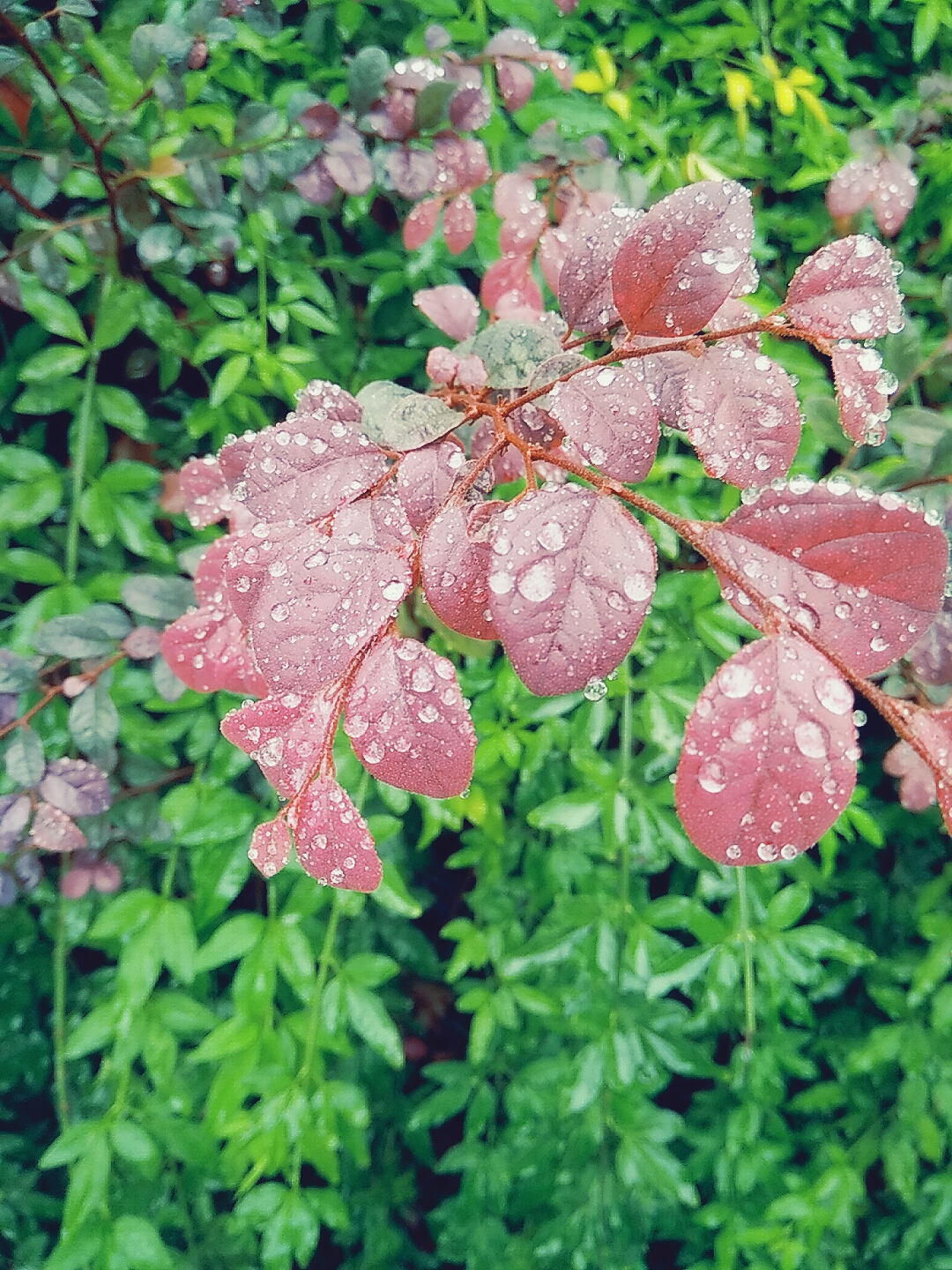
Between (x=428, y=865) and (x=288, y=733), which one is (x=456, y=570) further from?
(x=428, y=865)

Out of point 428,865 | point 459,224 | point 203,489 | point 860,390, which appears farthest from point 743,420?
point 428,865

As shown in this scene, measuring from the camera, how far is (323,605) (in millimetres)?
355

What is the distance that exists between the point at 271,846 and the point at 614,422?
27cm

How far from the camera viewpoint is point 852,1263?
1263mm

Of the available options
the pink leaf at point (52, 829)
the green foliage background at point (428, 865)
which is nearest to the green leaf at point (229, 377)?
the green foliage background at point (428, 865)

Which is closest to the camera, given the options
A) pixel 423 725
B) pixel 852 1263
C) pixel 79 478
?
pixel 423 725

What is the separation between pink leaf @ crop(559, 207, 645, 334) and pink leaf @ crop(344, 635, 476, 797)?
0.28 meters

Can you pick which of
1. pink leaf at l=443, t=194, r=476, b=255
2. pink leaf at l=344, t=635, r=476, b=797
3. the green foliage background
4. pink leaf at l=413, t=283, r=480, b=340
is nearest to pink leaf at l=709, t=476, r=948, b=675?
pink leaf at l=344, t=635, r=476, b=797

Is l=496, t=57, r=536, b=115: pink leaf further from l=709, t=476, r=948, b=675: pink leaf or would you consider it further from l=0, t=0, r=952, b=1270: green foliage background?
l=709, t=476, r=948, b=675: pink leaf

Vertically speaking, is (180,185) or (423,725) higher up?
(180,185)

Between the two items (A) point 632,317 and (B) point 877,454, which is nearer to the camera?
(A) point 632,317

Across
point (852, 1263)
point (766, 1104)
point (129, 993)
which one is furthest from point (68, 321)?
point (852, 1263)

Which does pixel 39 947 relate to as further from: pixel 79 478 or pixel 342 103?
pixel 342 103

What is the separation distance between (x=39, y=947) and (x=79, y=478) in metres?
0.69
